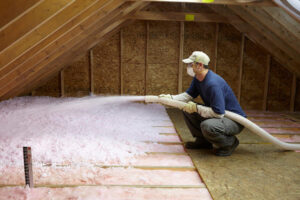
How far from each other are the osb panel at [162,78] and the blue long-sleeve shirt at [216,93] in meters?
2.49

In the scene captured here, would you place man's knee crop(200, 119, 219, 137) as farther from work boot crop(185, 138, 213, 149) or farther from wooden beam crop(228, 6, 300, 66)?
wooden beam crop(228, 6, 300, 66)

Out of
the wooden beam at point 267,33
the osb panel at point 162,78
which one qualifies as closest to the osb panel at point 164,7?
the osb panel at point 162,78

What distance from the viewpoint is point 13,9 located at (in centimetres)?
129

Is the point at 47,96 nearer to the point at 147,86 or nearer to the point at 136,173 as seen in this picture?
the point at 147,86

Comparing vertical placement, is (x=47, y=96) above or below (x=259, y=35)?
below

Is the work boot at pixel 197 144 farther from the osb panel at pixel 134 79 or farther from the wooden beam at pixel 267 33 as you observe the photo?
the osb panel at pixel 134 79

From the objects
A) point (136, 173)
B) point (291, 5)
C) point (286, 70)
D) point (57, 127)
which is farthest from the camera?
point (286, 70)

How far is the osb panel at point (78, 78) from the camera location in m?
5.04

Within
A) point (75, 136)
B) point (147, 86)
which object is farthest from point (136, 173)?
point (147, 86)

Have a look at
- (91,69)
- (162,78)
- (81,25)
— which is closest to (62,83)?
(91,69)

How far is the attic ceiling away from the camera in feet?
5.11

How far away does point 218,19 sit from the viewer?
461 cm

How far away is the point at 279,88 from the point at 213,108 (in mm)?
3384

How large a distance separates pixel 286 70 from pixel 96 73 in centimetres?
374
